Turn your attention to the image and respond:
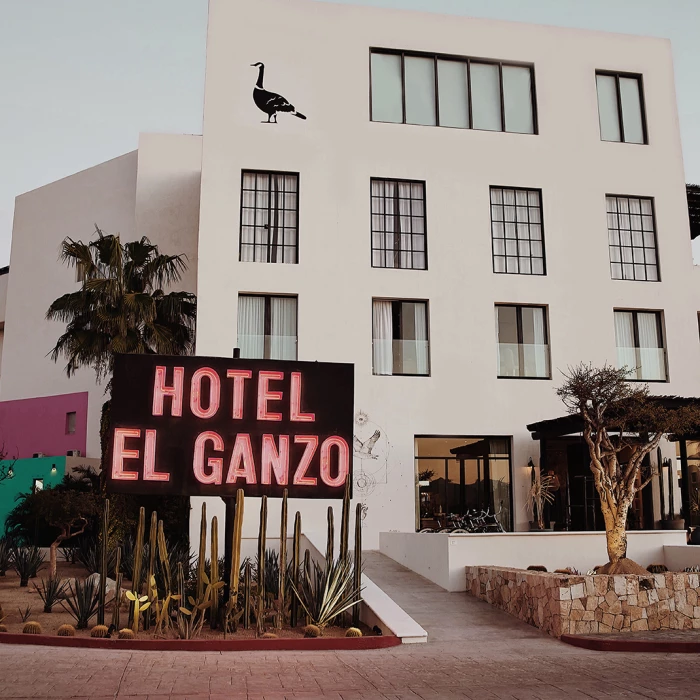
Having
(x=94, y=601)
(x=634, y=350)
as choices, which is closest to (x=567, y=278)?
(x=634, y=350)

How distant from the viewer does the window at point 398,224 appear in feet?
77.6

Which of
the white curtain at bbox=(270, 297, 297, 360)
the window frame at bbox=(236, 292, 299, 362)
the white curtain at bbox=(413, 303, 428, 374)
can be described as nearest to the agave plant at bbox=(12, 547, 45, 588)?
the window frame at bbox=(236, 292, 299, 362)

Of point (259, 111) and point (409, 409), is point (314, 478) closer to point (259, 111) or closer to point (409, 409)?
point (409, 409)

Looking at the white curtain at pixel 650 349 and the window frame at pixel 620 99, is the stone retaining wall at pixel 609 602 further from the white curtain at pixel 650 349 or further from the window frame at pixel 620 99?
the window frame at pixel 620 99

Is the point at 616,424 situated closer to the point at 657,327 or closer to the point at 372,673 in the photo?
the point at 372,673

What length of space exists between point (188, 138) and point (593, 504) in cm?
1757

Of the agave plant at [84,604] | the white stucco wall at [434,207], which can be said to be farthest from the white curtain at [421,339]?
the agave plant at [84,604]

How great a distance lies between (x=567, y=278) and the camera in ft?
79.7

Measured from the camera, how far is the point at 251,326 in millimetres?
22750

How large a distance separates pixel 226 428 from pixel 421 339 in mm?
11078

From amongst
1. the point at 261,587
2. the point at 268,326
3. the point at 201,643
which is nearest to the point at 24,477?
the point at 268,326

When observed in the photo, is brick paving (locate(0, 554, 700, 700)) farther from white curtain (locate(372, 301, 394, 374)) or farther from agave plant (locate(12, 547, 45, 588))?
white curtain (locate(372, 301, 394, 374))

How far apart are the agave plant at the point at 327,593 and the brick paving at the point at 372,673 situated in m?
1.15

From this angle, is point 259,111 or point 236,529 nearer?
point 236,529
